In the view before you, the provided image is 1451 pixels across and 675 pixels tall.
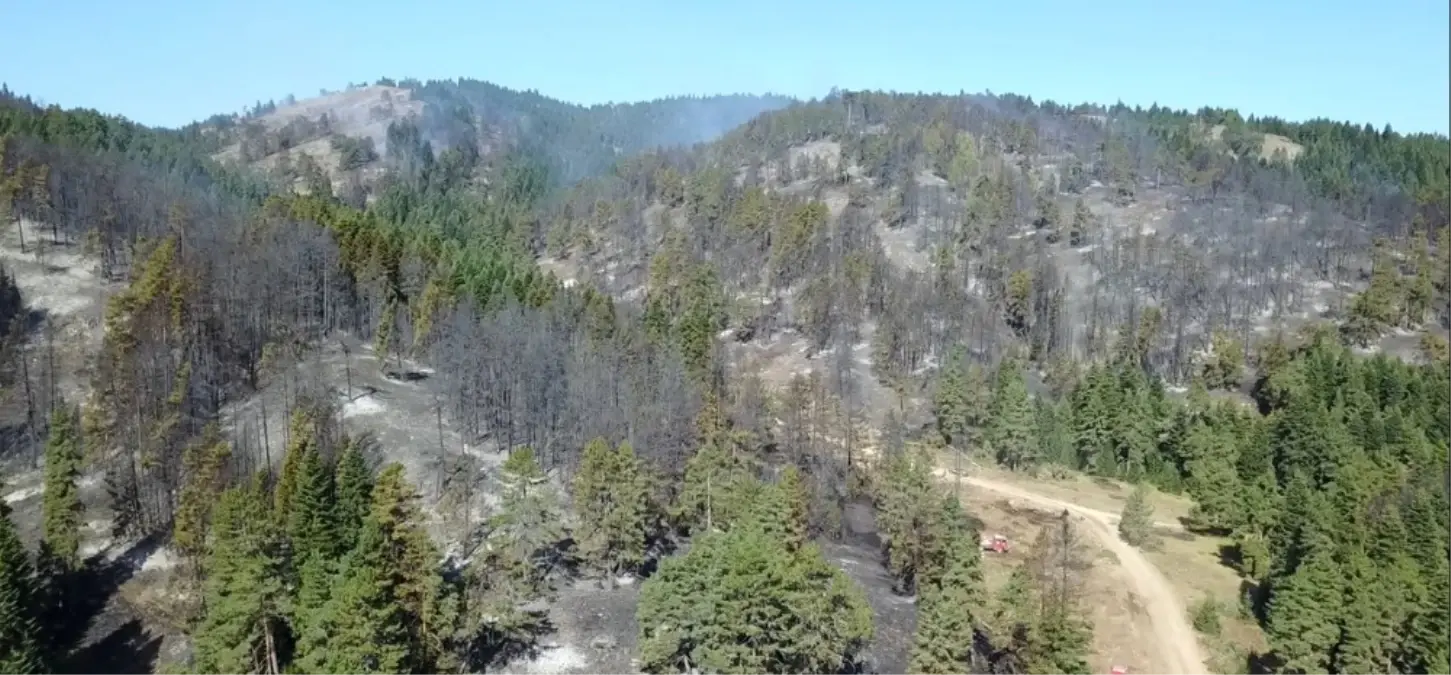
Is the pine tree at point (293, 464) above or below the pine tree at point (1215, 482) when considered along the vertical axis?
above

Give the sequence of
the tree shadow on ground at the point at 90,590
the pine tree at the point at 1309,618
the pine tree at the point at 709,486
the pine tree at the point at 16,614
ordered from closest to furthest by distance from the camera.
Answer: the pine tree at the point at 16,614, the pine tree at the point at 1309,618, the tree shadow on ground at the point at 90,590, the pine tree at the point at 709,486

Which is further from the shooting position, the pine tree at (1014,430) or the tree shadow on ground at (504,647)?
the pine tree at (1014,430)

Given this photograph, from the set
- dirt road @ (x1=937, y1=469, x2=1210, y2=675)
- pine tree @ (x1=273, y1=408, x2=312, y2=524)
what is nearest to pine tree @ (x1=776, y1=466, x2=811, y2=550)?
dirt road @ (x1=937, y1=469, x2=1210, y2=675)

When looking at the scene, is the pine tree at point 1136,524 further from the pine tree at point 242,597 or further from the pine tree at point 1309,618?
the pine tree at point 242,597

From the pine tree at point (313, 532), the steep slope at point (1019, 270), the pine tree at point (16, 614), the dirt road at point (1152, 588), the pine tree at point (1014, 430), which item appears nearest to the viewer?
the pine tree at point (313, 532)

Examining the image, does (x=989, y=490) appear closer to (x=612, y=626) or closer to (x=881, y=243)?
(x=612, y=626)

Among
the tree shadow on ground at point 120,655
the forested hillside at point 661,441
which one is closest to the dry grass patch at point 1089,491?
the forested hillside at point 661,441

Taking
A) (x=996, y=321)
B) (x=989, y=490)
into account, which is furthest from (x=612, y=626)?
(x=996, y=321)

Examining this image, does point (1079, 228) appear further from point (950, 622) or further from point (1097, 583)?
point (950, 622)
